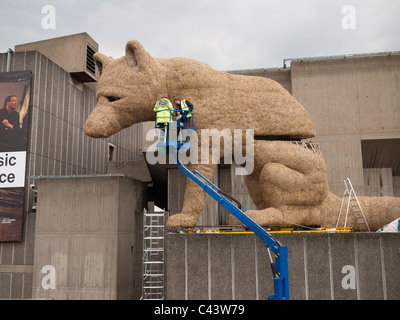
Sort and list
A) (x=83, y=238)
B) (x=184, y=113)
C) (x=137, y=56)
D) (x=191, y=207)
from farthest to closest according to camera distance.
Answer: (x=83, y=238) < (x=137, y=56) < (x=191, y=207) < (x=184, y=113)

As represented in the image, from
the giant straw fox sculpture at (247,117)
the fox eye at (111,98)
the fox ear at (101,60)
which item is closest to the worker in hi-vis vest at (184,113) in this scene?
the giant straw fox sculpture at (247,117)

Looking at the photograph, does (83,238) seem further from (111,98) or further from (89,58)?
(89,58)

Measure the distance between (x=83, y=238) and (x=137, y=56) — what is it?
6177mm

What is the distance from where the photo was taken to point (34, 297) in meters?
12.4

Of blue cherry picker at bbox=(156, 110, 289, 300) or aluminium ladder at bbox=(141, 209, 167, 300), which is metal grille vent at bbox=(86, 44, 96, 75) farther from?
blue cherry picker at bbox=(156, 110, 289, 300)

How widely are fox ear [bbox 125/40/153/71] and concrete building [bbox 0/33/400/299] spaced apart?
13.4ft

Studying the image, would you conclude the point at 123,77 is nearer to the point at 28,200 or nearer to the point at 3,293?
the point at 28,200

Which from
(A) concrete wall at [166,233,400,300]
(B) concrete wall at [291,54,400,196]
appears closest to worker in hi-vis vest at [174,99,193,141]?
(A) concrete wall at [166,233,400,300]

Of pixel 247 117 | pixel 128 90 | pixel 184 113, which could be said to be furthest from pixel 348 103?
pixel 128 90

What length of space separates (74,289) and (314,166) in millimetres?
8337

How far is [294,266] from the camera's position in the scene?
27.0 feet

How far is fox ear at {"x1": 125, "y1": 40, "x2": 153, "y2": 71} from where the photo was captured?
1005 centimetres

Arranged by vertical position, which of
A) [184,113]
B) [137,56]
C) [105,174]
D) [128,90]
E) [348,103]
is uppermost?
[348,103]

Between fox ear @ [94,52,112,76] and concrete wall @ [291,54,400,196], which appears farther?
concrete wall @ [291,54,400,196]
